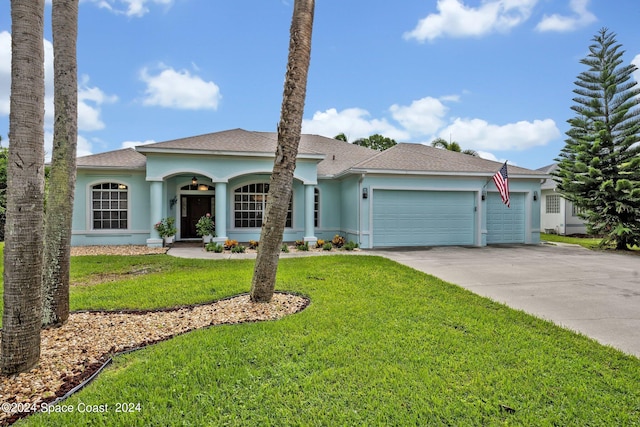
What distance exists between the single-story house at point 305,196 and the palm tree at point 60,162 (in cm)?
756

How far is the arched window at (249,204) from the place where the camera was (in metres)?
13.0

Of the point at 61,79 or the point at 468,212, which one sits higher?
the point at 61,79

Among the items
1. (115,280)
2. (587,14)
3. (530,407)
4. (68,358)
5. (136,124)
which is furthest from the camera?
(136,124)

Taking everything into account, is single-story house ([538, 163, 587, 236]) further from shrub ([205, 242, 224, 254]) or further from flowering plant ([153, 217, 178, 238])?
flowering plant ([153, 217, 178, 238])

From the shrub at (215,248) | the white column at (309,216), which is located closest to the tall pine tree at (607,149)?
the white column at (309,216)

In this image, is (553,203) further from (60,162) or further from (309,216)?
(60,162)

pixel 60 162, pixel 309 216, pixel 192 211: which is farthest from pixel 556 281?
pixel 192 211

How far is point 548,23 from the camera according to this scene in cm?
1151

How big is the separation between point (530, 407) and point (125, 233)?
13.1 metres

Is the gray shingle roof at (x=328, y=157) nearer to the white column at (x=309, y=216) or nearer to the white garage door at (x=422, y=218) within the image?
the white garage door at (x=422, y=218)

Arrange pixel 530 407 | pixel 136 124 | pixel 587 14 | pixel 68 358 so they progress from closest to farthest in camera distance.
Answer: pixel 530 407 → pixel 68 358 → pixel 587 14 → pixel 136 124

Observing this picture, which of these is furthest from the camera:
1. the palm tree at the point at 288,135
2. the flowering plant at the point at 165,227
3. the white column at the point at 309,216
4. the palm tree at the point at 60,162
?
the white column at the point at 309,216

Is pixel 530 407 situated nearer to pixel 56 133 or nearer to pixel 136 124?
Result: pixel 56 133

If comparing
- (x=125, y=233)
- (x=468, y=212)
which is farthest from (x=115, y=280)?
(x=468, y=212)
